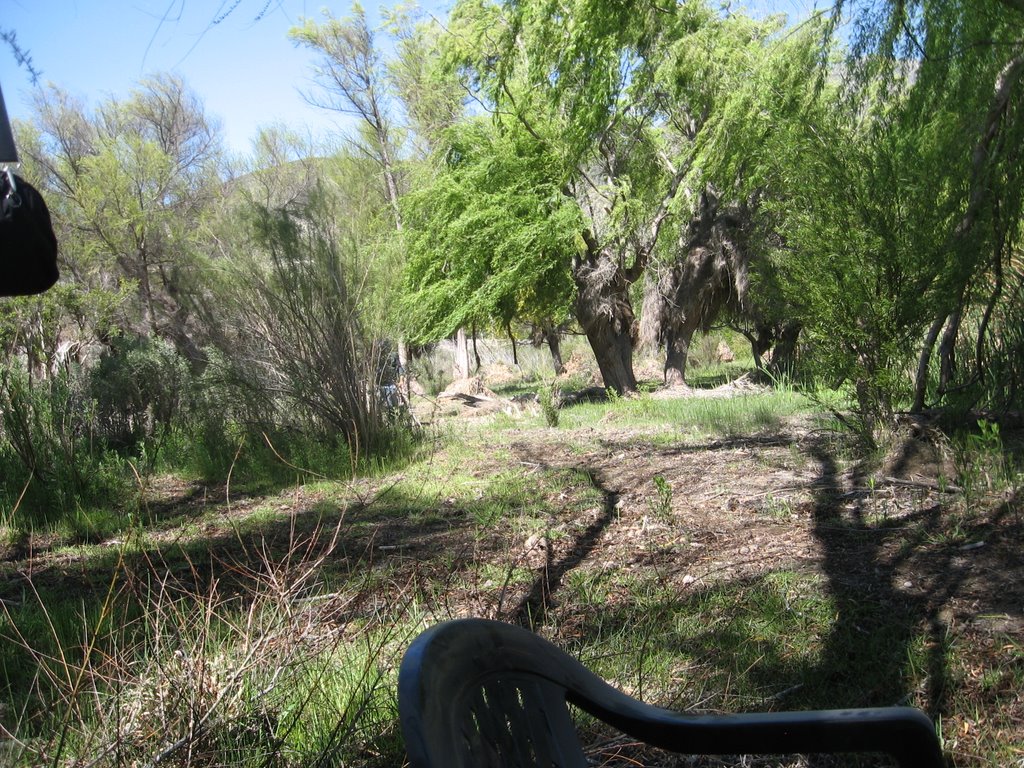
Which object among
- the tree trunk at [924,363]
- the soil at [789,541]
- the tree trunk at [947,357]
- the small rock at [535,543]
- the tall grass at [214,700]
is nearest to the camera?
the tall grass at [214,700]

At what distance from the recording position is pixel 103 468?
294 inches

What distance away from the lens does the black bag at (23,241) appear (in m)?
1.33

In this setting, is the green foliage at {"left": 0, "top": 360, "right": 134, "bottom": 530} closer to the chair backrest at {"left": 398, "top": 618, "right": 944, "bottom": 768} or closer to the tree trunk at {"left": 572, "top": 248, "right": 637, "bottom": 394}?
the chair backrest at {"left": 398, "top": 618, "right": 944, "bottom": 768}

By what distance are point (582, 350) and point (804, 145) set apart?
26.8m

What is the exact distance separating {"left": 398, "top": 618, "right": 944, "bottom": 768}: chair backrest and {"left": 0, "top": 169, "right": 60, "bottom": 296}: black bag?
88 cm

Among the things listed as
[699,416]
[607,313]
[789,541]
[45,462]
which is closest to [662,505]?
[789,541]

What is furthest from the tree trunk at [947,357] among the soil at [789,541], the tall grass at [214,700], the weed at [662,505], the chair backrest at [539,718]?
the chair backrest at [539,718]

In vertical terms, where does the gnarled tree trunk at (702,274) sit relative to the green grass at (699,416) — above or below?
above

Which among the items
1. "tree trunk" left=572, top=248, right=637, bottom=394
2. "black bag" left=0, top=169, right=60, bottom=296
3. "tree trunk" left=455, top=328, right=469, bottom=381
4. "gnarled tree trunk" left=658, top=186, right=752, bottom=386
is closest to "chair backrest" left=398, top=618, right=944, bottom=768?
"black bag" left=0, top=169, right=60, bottom=296

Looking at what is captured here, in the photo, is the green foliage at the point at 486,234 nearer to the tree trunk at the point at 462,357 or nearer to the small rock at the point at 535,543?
the small rock at the point at 535,543

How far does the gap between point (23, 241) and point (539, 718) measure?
3.80 ft

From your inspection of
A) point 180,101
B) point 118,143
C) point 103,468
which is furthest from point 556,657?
point 180,101

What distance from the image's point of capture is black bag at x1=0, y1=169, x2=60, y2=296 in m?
1.33

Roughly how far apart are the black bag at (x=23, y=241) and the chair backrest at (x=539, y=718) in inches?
34.8
